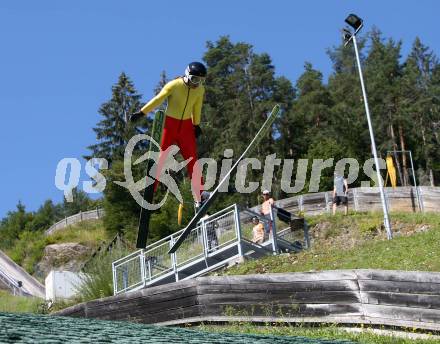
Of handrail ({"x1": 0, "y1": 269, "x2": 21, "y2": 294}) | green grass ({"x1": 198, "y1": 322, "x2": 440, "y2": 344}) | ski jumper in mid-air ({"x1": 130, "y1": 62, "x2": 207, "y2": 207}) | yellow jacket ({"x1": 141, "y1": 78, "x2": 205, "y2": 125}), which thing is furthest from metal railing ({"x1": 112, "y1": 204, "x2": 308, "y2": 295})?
handrail ({"x1": 0, "y1": 269, "x2": 21, "y2": 294})

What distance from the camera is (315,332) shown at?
43.2 ft

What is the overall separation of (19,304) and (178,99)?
656 inches

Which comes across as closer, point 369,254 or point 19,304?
point 369,254

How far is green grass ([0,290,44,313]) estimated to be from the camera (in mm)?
27672

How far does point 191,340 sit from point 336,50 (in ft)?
258

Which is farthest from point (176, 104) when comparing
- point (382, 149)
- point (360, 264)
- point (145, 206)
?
point (382, 149)

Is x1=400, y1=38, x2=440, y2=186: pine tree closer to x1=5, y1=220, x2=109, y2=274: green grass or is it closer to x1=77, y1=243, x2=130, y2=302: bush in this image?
x1=5, y1=220, x2=109, y2=274: green grass

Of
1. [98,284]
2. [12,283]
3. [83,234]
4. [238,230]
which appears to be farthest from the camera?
[83,234]

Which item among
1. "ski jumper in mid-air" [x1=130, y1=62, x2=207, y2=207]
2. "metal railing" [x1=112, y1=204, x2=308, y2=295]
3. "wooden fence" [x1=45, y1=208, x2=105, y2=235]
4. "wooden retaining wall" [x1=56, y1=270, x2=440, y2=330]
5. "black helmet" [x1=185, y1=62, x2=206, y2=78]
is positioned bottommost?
"wooden retaining wall" [x1=56, y1=270, x2=440, y2=330]

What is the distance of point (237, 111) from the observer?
6278 cm

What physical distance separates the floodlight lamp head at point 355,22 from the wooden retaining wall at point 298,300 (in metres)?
17.9

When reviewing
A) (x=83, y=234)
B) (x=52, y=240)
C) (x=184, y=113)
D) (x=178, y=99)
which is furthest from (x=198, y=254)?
(x=52, y=240)

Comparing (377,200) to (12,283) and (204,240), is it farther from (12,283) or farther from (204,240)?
(12,283)

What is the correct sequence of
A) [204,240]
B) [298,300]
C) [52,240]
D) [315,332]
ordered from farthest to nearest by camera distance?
[52,240] → [204,240] → [298,300] → [315,332]
